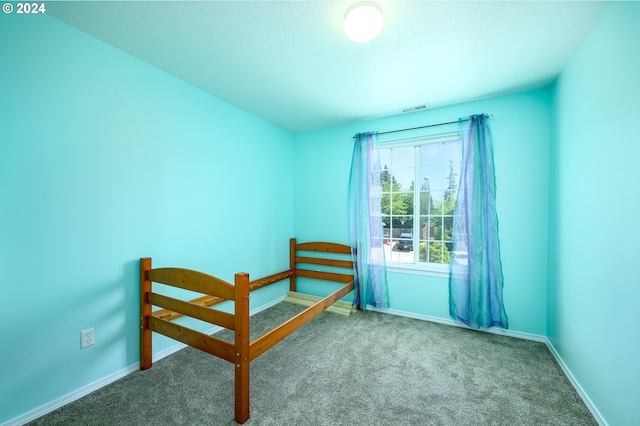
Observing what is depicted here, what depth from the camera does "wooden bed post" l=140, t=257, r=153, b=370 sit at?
185 cm

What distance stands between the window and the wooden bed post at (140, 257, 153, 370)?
2.44m

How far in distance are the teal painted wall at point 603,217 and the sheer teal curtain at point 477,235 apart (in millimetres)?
470

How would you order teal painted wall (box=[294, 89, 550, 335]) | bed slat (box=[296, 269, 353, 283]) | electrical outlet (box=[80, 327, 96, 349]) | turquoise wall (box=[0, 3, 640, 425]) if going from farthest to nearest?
bed slat (box=[296, 269, 353, 283]), teal painted wall (box=[294, 89, 550, 335]), electrical outlet (box=[80, 327, 96, 349]), turquoise wall (box=[0, 3, 640, 425])

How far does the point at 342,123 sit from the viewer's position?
3281 millimetres

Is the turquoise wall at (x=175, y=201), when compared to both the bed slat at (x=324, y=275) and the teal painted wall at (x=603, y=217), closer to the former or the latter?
the teal painted wall at (x=603, y=217)

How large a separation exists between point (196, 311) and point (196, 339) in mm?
173

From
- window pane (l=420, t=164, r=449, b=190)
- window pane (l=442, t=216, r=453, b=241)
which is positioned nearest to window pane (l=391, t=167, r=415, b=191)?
window pane (l=420, t=164, r=449, b=190)

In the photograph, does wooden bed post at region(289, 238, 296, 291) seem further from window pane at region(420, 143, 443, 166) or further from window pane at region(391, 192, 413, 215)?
window pane at region(420, 143, 443, 166)

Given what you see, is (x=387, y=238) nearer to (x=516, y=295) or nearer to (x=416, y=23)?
(x=516, y=295)

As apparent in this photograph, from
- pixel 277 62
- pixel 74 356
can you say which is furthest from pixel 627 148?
pixel 74 356

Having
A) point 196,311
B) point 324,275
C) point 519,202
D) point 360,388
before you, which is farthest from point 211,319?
point 519,202

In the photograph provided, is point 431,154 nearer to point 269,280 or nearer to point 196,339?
point 269,280

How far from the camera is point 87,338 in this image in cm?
161

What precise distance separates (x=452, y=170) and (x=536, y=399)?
2028 millimetres
